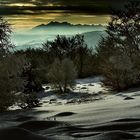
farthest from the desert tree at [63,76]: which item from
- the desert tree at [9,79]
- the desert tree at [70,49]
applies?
the desert tree at [70,49]

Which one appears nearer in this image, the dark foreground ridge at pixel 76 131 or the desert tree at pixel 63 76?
the dark foreground ridge at pixel 76 131

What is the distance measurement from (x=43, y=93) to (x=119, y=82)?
Answer: 7.49 meters

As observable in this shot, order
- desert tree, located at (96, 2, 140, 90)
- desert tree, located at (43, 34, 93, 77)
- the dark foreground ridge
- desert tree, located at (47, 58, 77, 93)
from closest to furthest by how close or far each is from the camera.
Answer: the dark foreground ridge, desert tree, located at (96, 2, 140, 90), desert tree, located at (47, 58, 77, 93), desert tree, located at (43, 34, 93, 77)

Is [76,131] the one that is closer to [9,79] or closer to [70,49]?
[9,79]

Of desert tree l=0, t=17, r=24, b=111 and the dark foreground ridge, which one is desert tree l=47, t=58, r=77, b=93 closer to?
desert tree l=0, t=17, r=24, b=111

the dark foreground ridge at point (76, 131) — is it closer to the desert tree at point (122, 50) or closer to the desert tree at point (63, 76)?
the desert tree at point (122, 50)

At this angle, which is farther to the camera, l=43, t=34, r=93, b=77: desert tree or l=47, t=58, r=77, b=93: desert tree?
l=43, t=34, r=93, b=77: desert tree

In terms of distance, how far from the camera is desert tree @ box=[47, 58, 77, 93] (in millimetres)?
31100

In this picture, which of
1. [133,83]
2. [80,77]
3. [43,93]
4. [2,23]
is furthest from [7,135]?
[80,77]

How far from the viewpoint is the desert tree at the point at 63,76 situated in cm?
3110

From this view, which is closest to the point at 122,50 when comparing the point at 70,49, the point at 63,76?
the point at 63,76

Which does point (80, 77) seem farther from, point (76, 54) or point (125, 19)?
point (125, 19)

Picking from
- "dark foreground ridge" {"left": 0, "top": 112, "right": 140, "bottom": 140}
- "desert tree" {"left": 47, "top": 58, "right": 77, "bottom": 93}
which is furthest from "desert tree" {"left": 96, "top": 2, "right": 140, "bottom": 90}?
"dark foreground ridge" {"left": 0, "top": 112, "right": 140, "bottom": 140}

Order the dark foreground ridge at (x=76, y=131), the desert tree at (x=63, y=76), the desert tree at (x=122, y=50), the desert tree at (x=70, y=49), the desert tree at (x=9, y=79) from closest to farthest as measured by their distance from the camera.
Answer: the dark foreground ridge at (x=76, y=131)
the desert tree at (x=9, y=79)
the desert tree at (x=122, y=50)
the desert tree at (x=63, y=76)
the desert tree at (x=70, y=49)
